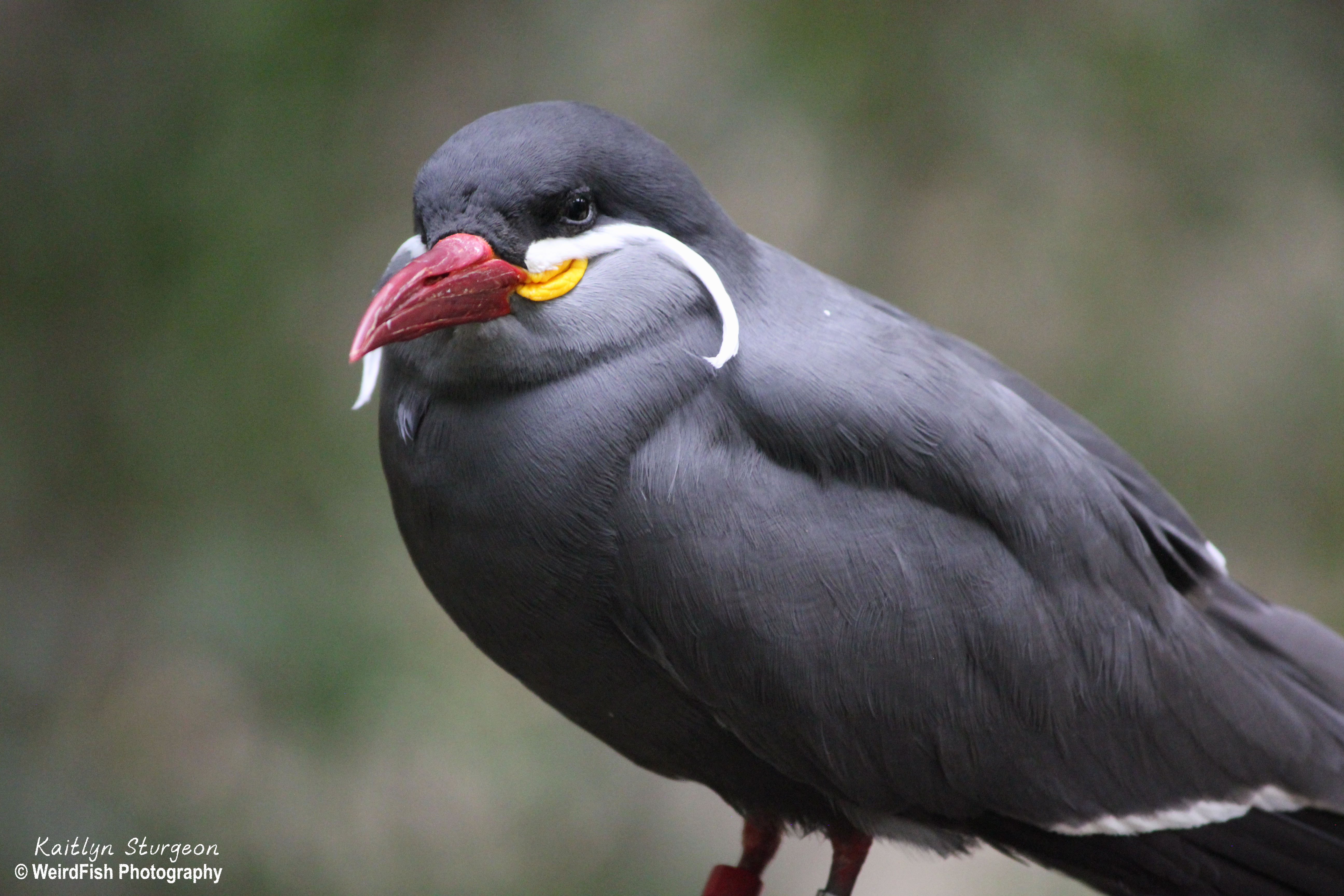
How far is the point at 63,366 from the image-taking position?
2684 mm

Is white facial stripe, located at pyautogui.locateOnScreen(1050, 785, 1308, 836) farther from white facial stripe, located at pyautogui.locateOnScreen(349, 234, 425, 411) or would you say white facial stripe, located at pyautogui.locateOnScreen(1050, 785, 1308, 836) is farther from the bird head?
white facial stripe, located at pyautogui.locateOnScreen(349, 234, 425, 411)

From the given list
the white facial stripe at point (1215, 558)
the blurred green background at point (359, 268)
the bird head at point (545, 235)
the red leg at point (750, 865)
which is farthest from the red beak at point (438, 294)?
the blurred green background at point (359, 268)

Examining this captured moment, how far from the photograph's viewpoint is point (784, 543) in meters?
1.43

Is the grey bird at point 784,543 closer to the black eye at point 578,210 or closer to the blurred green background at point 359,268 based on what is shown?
the black eye at point 578,210

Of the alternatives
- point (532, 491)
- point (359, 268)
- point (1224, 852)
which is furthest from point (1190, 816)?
point (359, 268)

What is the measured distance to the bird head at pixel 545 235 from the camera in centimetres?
133

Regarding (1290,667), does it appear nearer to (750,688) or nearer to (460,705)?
(750,688)

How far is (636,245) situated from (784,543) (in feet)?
1.24

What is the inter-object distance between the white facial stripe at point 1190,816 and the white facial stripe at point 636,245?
750 mm

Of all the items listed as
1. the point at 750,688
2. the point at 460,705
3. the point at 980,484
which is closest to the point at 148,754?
the point at 460,705

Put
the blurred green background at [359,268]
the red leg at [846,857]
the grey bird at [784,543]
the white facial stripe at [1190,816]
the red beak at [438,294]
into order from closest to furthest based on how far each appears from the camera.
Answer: the red beak at [438,294] → the grey bird at [784,543] → the white facial stripe at [1190,816] → the red leg at [846,857] → the blurred green background at [359,268]

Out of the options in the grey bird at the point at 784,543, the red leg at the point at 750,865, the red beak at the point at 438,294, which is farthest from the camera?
the red leg at the point at 750,865

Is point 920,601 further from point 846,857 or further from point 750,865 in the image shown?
point 750,865

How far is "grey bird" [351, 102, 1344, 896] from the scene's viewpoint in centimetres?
142
